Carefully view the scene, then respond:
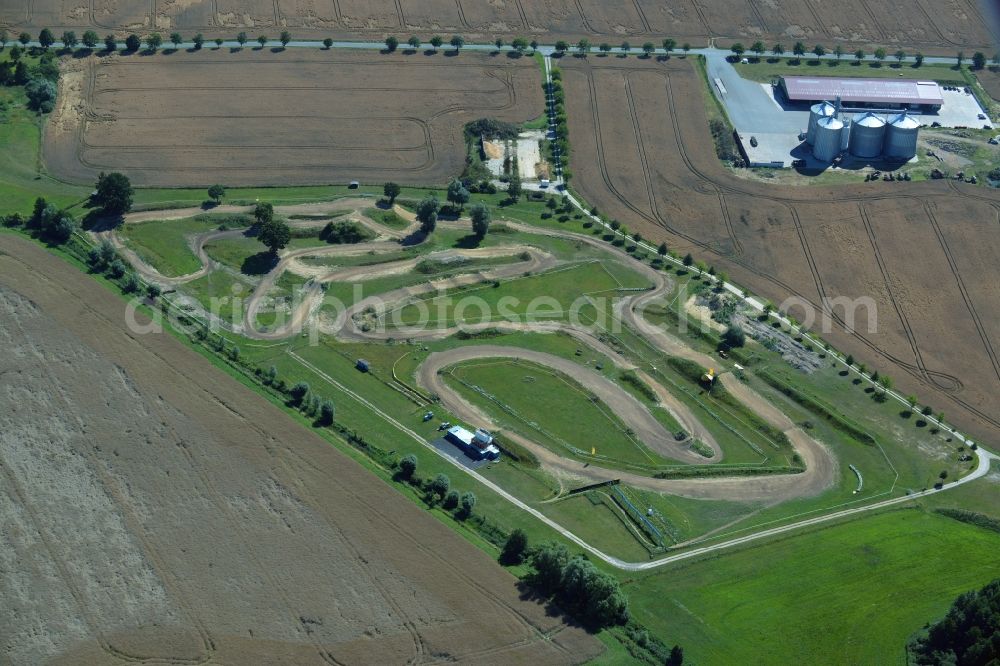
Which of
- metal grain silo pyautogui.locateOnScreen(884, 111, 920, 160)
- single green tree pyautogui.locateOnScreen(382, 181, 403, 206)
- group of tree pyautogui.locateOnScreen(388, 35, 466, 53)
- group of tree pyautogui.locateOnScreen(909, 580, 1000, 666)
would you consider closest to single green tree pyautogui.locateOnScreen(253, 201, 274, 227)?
single green tree pyautogui.locateOnScreen(382, 181, 403, 206)

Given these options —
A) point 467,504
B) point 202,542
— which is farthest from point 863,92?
point 202,542

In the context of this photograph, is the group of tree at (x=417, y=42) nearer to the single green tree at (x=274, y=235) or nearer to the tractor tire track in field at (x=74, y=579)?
the single green tree at (x=274, y=235)

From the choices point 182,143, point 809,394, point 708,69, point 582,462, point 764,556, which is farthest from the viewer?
point 708,69

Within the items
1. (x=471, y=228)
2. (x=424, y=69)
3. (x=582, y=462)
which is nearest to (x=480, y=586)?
(x=582, y=462)

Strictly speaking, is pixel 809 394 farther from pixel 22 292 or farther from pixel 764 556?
pixel 22 292

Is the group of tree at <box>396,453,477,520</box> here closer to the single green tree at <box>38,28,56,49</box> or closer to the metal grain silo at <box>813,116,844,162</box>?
the metal grain silo at <box>813,116,844,162</box>

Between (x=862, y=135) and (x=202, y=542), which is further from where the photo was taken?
(x=862, y=135)

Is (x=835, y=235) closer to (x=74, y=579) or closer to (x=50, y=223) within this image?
(x=50, y=223)
